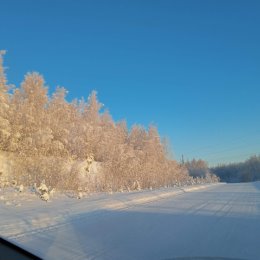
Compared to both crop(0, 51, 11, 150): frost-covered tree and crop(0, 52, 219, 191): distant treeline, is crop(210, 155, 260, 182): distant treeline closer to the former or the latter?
crop(0, 52, 219, 191): distant treeline

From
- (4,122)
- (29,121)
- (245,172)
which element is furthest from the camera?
(245,172)

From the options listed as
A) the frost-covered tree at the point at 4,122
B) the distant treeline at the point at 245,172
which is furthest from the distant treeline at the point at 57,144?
the distant treeline at the point at 245,172

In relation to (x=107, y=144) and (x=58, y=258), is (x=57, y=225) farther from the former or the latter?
(x=107, y=144)

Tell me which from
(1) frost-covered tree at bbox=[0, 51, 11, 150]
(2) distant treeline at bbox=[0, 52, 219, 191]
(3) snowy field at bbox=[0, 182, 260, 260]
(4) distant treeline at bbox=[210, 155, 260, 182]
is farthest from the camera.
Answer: (4) distant treeline at bbox=[210, 155, 260, 182]

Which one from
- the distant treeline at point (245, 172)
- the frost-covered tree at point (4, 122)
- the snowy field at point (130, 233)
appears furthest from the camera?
the distant treeline at point (245, 172)

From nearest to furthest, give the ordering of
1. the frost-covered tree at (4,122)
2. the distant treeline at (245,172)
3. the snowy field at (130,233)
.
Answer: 1. the snowy field at (130,233)
2. the frost-covered tree at (4,122)
3. the distant treeline at (245,172)

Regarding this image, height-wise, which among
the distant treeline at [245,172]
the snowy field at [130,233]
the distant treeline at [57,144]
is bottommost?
the snowy field at [130,233]

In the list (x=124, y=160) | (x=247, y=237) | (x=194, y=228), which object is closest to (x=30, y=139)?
(x=124, y=160)

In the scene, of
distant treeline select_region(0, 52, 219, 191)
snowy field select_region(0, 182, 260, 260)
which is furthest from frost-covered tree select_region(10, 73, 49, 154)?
snowy field select_region(0, 182, 260, 260)

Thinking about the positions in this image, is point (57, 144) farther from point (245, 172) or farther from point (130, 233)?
point (245, 172)

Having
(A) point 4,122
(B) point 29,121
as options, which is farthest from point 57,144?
(A) point 4,122

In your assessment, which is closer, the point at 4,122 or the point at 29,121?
the point at 4,122

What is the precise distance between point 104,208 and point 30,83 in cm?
2011

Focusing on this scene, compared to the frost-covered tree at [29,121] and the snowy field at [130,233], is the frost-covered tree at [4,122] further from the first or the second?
the snowy field at [130,233]
